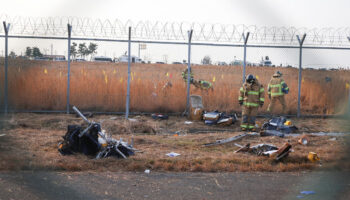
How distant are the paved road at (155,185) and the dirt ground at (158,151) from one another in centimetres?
23

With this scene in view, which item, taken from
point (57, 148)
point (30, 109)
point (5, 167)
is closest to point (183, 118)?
point (30, 109)

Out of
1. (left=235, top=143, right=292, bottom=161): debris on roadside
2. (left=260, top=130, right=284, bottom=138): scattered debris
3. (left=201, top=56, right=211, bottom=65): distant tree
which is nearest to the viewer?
(left=235, top=143, right=292, bottom=161): debris on roadside

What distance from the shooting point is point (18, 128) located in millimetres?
8805

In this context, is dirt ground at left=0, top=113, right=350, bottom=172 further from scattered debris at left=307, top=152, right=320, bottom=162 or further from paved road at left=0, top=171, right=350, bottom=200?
paved road at left=0, top=171, right=350, bottom=200

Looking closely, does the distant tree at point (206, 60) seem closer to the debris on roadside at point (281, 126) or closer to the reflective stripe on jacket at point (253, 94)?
the reflective stripe on jacket at point (253, 94)

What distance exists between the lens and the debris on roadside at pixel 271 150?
597cm

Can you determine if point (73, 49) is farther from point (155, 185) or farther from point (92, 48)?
point (155, 185)

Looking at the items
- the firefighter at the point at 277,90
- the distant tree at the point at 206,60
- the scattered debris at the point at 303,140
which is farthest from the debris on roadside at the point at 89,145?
the firefighter at the point at 277,90

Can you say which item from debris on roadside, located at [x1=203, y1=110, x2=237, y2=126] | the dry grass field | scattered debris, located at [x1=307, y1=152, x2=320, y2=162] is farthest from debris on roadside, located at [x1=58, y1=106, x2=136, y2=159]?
the dry grass field

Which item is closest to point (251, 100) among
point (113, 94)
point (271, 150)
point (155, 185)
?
point (271, 150)

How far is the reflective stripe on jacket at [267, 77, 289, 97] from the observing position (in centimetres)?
1200

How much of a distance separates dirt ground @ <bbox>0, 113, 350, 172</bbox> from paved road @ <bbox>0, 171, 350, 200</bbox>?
0.23 metres

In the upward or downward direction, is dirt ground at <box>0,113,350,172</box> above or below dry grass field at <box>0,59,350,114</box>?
below

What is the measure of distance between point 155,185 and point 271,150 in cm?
239
